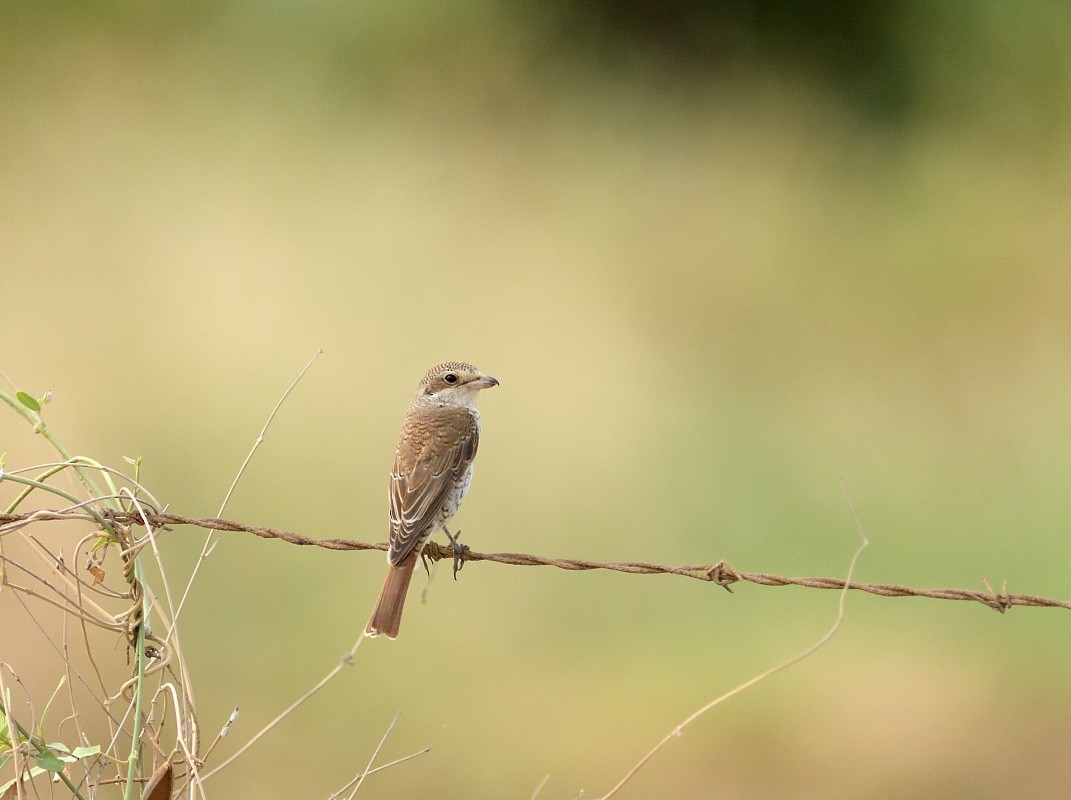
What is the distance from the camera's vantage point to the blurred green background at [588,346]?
888cm

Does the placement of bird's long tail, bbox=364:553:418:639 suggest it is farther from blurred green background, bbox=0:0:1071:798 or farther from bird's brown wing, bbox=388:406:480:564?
blurred green background, bbox=0:0:1071:798

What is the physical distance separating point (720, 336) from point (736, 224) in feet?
4.54

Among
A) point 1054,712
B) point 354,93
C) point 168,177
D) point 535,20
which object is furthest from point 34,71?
point 1054,712

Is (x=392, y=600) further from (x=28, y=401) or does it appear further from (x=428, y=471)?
(x=28, y=401)

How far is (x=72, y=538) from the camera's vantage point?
27.9 ft

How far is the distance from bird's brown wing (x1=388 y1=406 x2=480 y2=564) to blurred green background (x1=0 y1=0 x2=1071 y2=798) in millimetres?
3294

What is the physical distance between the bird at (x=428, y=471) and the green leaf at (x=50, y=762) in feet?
4.34

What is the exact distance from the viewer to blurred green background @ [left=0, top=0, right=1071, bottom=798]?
29.1ft

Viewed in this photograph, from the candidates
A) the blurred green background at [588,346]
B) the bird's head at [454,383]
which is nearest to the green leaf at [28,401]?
the bird's head at [454,383]

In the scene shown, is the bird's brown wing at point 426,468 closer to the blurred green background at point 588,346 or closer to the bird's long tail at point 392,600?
the bird's long tail at point 392,600

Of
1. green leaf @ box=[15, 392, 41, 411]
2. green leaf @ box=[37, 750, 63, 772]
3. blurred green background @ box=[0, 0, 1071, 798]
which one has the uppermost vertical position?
green leaf @ box=[15, 392, 41, 411]

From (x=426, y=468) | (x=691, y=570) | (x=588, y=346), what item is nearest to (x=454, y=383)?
(x=426, y=468)

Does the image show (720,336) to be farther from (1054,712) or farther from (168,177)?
(168,177)

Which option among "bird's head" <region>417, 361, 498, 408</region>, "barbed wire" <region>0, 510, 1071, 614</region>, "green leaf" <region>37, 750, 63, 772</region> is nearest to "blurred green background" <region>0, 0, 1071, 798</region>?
"bird's head" <region>417, 361, 498, 408</region>
